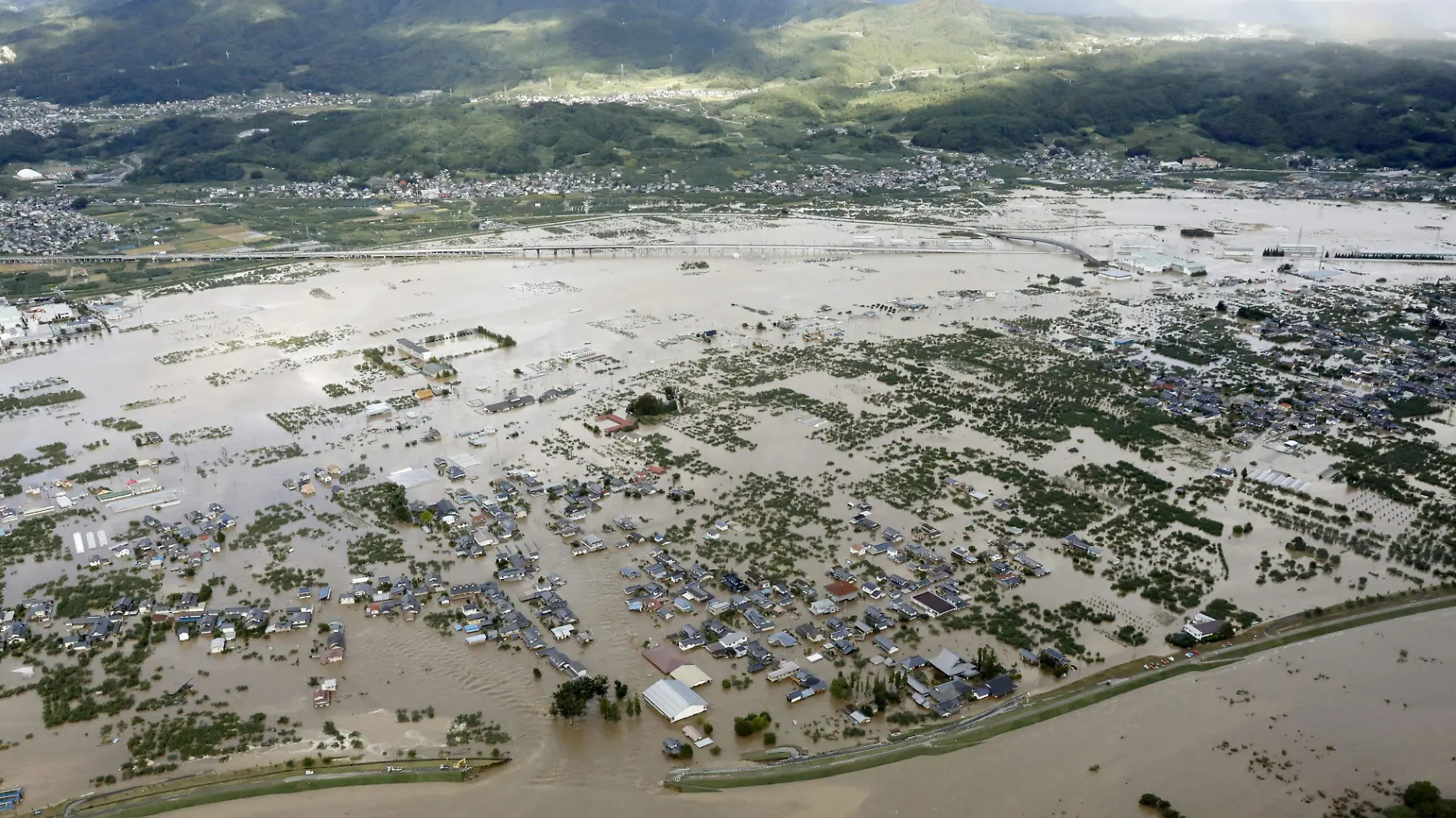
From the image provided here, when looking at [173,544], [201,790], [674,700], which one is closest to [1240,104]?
[674,700]

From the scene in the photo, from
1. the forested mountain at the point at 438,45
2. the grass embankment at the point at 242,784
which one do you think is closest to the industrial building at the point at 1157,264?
the grass embankment at the point at 242,784

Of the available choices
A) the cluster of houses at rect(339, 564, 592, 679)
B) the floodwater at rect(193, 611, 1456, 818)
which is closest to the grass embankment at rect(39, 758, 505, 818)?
the floodwater at rect(193, 611, 1456, 818)

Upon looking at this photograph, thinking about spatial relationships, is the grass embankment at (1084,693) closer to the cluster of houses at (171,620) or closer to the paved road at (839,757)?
the paved road at (839,757)

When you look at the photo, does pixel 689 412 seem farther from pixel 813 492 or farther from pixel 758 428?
pixel 813 492

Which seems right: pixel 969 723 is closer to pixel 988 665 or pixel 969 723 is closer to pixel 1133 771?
pixel 988 665

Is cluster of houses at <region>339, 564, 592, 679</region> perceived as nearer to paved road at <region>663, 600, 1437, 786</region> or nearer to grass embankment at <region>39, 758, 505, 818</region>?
grass embankment at <region>39, 758, 505, 818</region>

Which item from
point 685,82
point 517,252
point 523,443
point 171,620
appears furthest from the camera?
point 685,82

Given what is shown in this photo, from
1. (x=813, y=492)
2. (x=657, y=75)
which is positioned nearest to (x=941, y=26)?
(x=657, y=75)
